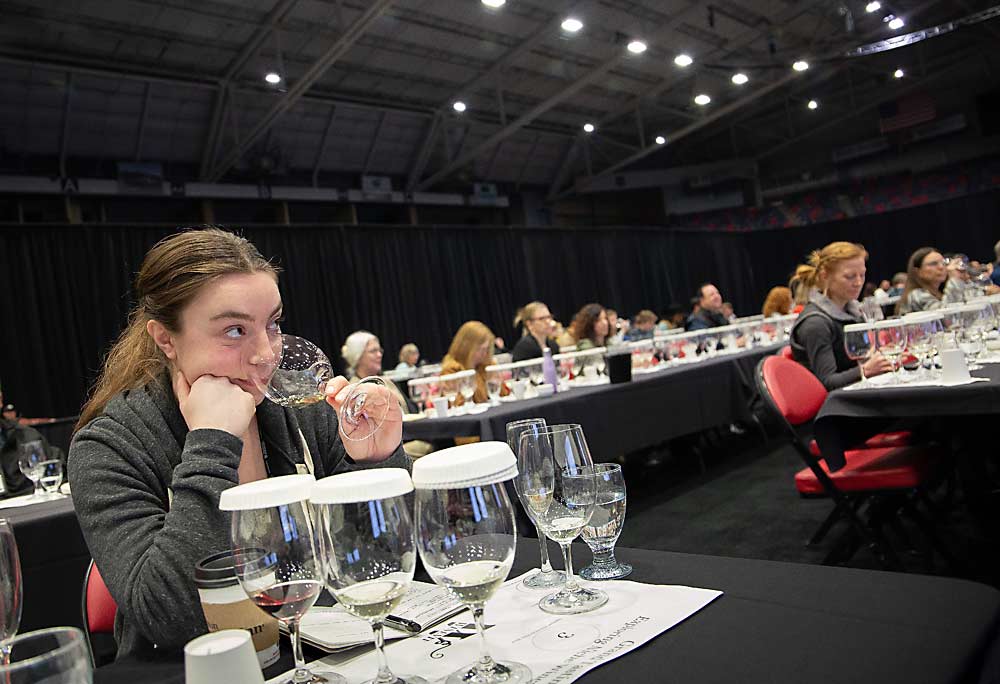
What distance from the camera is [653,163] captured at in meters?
17.4

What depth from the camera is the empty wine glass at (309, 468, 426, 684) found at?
0.62m

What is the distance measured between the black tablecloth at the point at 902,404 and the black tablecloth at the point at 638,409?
149 cm

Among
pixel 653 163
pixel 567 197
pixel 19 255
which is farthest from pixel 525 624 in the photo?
pixel 653 163

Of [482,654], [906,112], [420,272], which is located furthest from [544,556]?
[906,112]

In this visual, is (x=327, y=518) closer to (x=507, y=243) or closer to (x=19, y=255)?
(x=19, y=255)

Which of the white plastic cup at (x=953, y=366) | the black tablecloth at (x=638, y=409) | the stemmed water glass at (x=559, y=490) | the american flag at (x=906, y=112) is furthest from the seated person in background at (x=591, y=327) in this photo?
the american flag at (x=906, y=112)

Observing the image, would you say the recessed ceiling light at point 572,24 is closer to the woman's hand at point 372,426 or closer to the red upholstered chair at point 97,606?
the woman's hand at point 372,426

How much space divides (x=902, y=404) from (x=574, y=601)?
78.7 inches

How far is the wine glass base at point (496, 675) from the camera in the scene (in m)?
0.66

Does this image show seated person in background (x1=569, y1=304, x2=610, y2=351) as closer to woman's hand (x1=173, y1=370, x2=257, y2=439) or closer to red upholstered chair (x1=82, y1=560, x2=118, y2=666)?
red upholstered chair (x1=82, y1=560, x2=118, y2=666)

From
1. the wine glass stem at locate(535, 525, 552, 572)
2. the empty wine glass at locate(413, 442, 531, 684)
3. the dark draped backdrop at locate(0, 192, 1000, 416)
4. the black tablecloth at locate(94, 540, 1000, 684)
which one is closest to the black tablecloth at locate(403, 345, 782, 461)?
the dark draped backdrop at locate(0, 192, 1000, 416)

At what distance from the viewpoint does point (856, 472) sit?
96.7 inches

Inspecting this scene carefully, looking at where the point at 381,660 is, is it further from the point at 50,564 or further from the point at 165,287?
the point at 50,564

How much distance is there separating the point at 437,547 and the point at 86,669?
0.91ft
